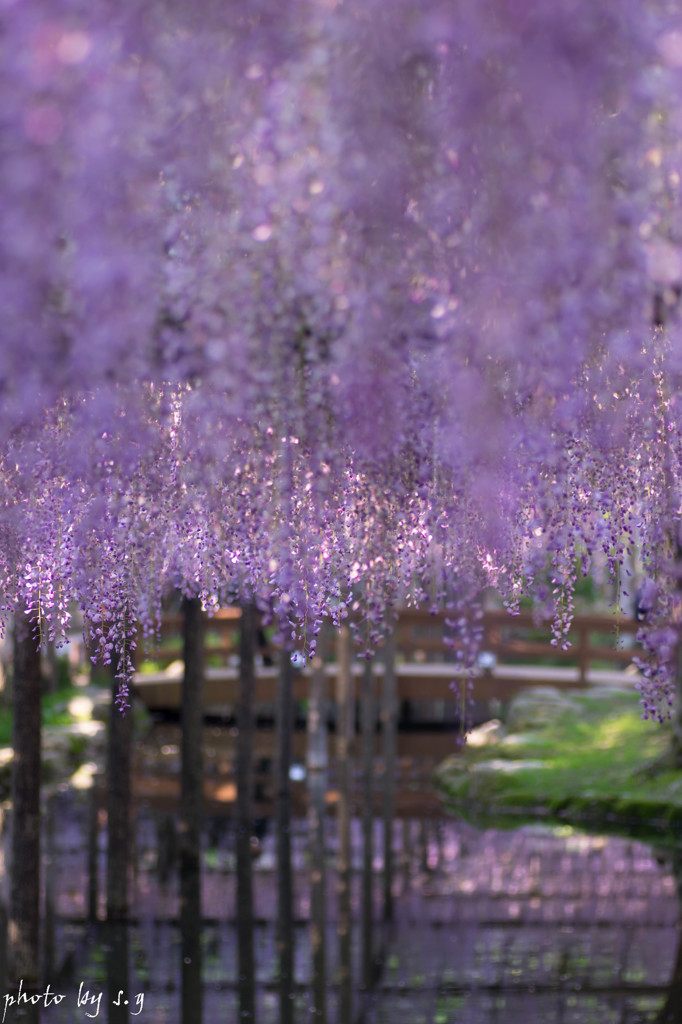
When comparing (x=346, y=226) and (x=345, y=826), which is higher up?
(x=346, y=226)

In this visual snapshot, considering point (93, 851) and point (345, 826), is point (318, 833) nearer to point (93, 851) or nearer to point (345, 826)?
point (345, 826)

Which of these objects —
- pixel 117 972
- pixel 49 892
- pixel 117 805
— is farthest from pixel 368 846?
pixel 117 972

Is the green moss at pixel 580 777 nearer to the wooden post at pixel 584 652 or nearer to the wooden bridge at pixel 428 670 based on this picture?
the wooden post at pixel 584 652

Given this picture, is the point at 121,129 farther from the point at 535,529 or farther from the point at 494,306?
the point at 535,529

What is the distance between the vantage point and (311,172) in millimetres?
3498

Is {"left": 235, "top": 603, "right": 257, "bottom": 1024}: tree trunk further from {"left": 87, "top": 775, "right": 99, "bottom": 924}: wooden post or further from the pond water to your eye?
{"left": 87, "top": 775, "right": 99, "bottom": 924}: wooden post

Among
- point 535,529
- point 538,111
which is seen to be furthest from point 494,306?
point 535,529

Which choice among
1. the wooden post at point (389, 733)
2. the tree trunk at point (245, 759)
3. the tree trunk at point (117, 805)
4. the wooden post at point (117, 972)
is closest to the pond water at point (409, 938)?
the wooden post at point (117, 972)

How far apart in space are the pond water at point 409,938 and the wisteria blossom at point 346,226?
4249 millimetres

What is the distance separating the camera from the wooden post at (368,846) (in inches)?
382

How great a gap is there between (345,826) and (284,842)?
1.21 metres

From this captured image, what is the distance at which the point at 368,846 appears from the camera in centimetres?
1405

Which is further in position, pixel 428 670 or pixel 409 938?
pixel 428 670

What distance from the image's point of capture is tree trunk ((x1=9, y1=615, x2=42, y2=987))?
820 centimetres
